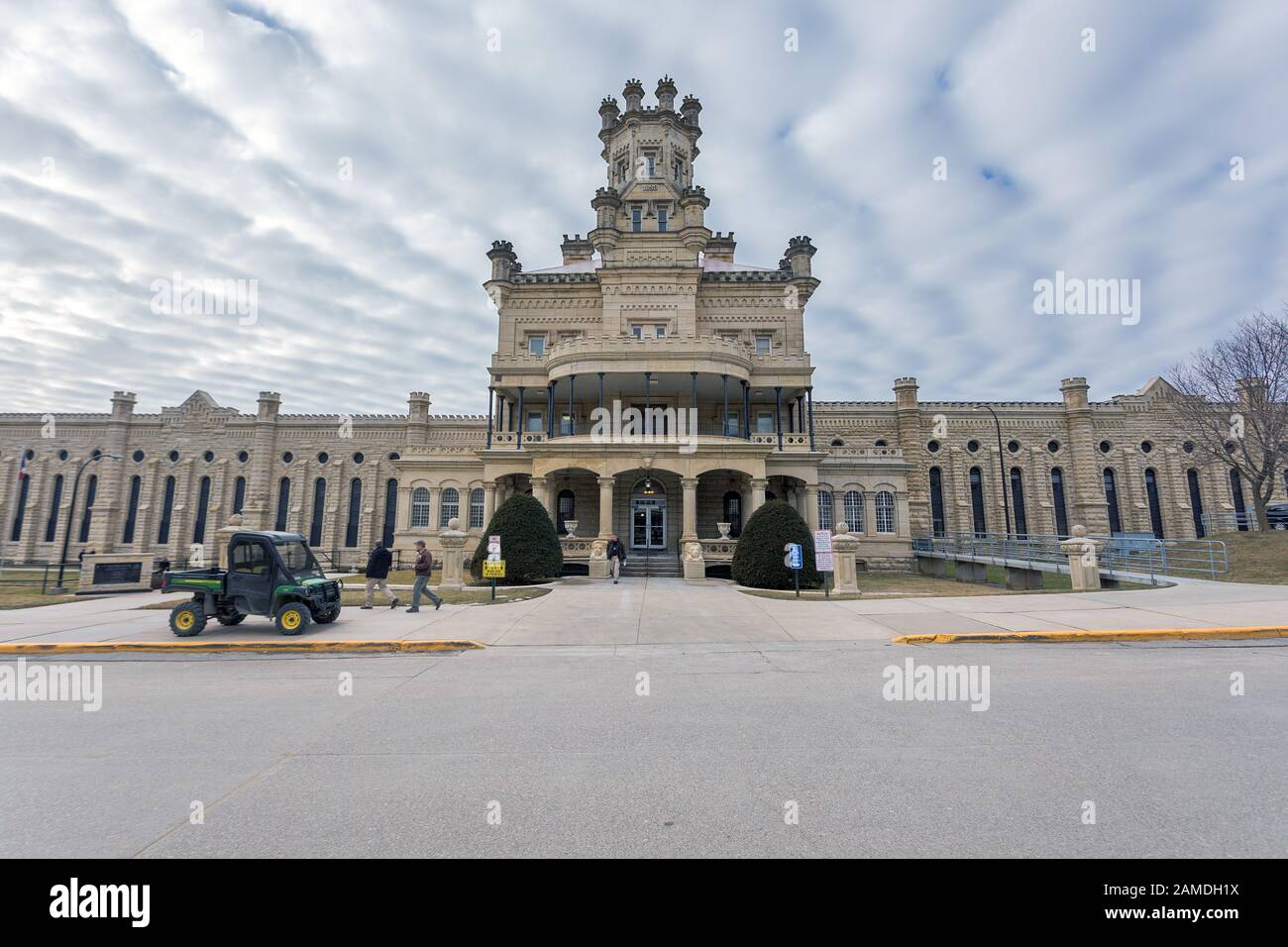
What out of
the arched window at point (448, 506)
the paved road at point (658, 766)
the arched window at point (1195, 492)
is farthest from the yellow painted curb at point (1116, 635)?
the arched window at point (1195, 492)

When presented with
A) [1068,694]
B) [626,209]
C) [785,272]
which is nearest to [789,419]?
[785,272]

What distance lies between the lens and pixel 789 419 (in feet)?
120

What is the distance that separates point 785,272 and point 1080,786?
122ft

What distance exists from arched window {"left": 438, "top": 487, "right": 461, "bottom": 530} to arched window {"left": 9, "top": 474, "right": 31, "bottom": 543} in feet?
141

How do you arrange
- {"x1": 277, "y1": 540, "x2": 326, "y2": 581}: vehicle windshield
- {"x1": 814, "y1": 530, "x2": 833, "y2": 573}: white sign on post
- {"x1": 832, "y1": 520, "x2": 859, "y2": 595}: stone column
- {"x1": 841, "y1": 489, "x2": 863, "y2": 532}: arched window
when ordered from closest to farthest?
{"x1": 277, "y1": 540, "x2": 326, "y2": 581}: vehicle windshield → {"x1": 814, "y1": 530, "x2": 833, "y2": 573}: white sign on post → {"x1": 832, "y1": 520, "x2": 859, "y2": 595}: stone column → {"x1": 841, "y1": 489, "x2": 863, "y2": 532}: arched window

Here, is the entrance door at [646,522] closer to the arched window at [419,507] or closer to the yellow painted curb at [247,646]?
the arched window at [419,507]

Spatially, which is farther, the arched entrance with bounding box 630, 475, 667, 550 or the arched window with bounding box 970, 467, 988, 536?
the arched window with bounding box 970, 467, 988, 536

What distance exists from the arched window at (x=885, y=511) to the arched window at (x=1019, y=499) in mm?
18987

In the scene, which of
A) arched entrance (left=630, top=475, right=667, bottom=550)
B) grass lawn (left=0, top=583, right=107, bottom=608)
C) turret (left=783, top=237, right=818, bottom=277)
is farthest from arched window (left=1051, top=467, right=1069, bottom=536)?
grass lawn (left=0, top=583, right=107, bottom=608)

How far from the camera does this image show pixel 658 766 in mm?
4598

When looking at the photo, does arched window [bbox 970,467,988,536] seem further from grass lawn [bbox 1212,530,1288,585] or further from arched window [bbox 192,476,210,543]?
arched window [bbox 192,476,210,543]

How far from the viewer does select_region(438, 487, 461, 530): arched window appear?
112 feet

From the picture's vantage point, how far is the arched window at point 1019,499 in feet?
149
